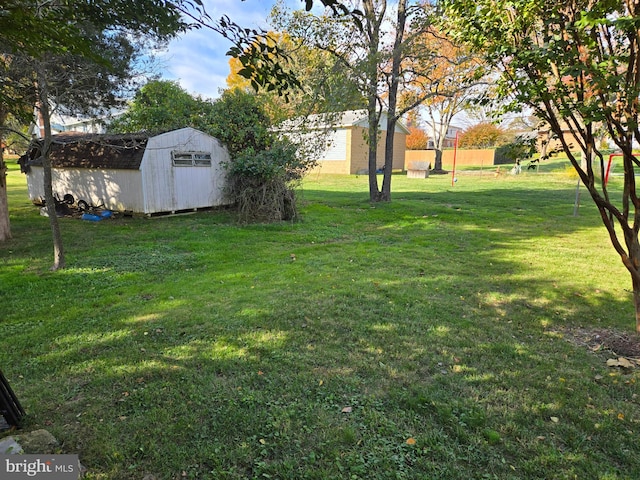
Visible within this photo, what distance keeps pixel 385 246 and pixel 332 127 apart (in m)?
4.88

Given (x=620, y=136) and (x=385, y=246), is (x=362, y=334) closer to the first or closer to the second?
(x=620, y=136)

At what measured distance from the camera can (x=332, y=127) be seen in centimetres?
1084

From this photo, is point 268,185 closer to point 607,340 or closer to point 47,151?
point 47,151

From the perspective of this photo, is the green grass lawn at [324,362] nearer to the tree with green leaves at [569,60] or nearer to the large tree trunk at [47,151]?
the large tree trunk at [47,151]

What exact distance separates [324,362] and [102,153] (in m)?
10.6

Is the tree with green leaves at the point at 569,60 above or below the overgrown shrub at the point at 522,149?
above

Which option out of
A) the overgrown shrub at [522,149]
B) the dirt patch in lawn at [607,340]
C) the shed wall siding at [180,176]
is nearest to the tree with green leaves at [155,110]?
the shed wall siding at [180,176]

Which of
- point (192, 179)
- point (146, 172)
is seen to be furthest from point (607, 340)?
point (192, 179)

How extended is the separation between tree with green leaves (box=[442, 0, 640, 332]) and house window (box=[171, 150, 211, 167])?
8.84 metres

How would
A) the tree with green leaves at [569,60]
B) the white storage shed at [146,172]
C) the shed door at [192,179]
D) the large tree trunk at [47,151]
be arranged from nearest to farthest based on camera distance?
the tree with green leaves at [569,60]
the large tree trunk at [47,151]
the white storage shed at [146,172]
the shed door at [192,179]

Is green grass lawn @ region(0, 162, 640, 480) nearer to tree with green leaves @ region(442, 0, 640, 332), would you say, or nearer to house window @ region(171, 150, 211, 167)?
tree with green leaves @ region(442, 0, 640, 332)

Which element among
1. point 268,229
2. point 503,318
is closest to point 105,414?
point 503,318

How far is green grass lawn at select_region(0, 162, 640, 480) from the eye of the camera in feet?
7.17

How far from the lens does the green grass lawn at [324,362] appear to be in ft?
7.17
